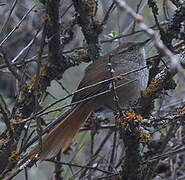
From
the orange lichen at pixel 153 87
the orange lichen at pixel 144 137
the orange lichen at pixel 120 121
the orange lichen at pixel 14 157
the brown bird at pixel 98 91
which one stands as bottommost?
the orange lichen at pixel 144 137

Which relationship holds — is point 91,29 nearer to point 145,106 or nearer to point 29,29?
point 145,106

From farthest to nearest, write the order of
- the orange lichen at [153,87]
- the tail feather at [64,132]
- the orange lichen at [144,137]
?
the tail feather at [64,132]
the orange lichen at [153,87]
the orange lichen at [144,137]

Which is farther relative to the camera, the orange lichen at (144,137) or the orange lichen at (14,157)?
the orange lichen at (14,157)

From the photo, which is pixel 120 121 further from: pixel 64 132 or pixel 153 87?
pixel 64 132

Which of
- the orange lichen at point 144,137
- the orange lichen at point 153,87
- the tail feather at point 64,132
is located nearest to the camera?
the orange lichen at point 144,137

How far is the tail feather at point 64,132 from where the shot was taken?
3471mm

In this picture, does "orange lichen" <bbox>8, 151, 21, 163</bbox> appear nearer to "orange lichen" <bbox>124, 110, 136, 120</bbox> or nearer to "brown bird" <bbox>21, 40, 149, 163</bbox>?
"brown bird" <bbox>21, 40, 149, 163</bbox>

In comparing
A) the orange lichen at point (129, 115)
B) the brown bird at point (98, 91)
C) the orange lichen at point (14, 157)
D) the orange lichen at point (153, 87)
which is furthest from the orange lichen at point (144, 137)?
the orange lichen at point (14, 157)

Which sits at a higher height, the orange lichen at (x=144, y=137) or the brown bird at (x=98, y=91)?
the brown bird at (x=98, y=91)

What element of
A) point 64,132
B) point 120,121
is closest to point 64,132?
point 64,132

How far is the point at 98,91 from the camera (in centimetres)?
364

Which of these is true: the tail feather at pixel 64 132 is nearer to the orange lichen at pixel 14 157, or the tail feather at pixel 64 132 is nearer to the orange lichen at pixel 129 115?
the orange lichen at pixel 14 157

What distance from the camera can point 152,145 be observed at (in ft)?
13.2

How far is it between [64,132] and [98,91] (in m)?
0.37
